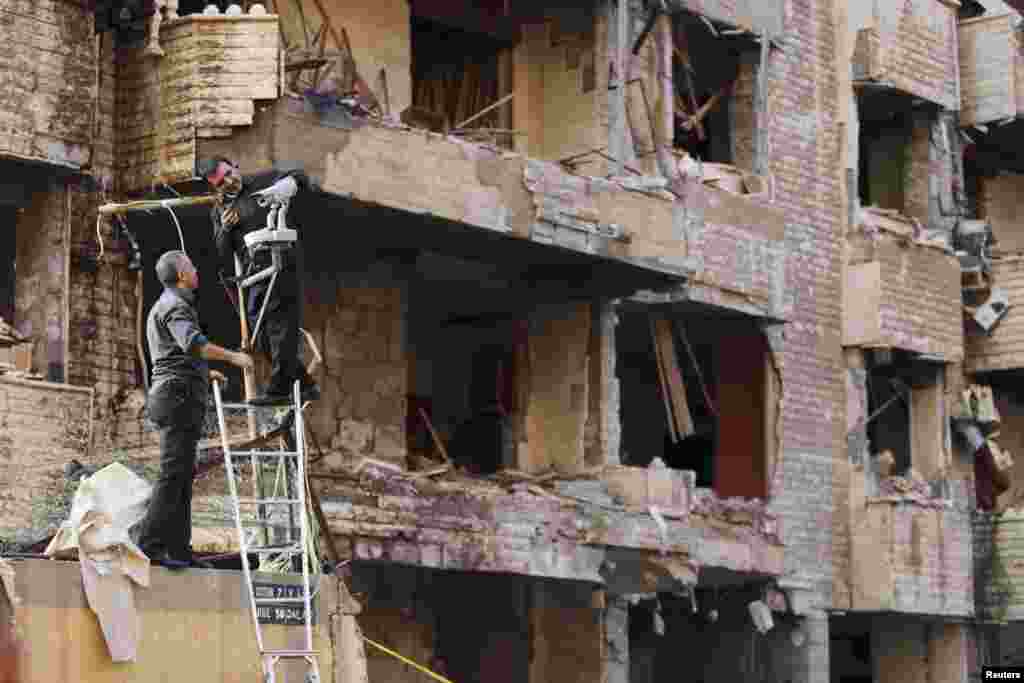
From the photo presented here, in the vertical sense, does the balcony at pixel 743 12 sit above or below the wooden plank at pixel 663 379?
above

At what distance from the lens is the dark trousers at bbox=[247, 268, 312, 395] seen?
1552cm

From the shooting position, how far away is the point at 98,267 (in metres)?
21.1

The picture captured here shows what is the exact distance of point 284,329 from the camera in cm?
1560

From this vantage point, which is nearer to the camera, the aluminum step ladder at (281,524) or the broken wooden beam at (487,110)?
the aluminum step ladder at (281,524)

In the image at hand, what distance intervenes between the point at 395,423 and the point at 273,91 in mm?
4552

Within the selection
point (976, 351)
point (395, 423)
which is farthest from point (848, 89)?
point (395, 423)

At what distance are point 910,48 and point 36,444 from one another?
13.9 meters

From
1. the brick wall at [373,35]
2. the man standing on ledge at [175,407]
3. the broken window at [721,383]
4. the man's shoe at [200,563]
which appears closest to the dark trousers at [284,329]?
the man standing on ledge at [175,407]

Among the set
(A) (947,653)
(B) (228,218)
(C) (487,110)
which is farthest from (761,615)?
(B) (228,218)

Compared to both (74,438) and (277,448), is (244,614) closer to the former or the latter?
(277,448)

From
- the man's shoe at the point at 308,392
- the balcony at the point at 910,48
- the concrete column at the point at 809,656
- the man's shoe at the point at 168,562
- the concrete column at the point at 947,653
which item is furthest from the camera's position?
the concrete column at the point at 947,653

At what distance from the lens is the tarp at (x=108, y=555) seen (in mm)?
13828

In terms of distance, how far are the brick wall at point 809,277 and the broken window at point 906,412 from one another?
1.07 meters

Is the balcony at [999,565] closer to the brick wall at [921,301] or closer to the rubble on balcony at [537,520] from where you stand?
the brick wall at [921,301]
